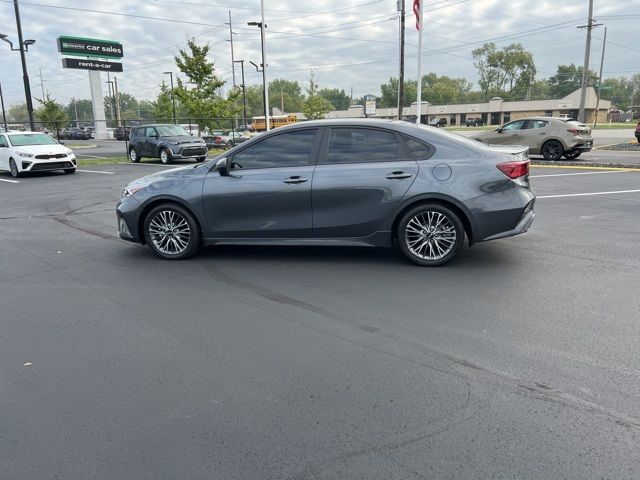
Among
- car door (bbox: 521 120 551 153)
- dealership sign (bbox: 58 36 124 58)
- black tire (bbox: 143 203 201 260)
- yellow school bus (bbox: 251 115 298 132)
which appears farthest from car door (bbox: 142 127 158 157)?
yellow school bus (bbox: 251 115 298 132)

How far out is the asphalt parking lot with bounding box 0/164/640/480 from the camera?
2631 mm

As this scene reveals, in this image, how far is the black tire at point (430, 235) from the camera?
5.72m

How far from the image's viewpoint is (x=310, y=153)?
5.97 metres

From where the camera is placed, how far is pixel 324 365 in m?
3.59

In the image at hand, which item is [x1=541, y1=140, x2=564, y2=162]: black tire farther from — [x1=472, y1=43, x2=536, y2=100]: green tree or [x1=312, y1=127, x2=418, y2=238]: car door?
[x1=472, y1=43, x2=536, y2=100]: green tree

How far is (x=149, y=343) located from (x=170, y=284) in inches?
61.0

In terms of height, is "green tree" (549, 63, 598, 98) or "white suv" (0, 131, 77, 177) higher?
"green tree" (549, 63, 598, 98)

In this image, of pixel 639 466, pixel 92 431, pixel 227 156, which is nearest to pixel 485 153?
pixel 227 156

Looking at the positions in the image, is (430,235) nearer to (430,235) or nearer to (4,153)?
(430,235)

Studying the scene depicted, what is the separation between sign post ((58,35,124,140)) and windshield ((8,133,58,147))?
28.0m

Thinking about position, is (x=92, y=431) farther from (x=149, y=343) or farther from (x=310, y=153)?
(x=310, y=153)

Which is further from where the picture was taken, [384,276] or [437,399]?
[384,276]

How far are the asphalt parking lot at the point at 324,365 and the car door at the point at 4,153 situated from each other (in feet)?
44.2

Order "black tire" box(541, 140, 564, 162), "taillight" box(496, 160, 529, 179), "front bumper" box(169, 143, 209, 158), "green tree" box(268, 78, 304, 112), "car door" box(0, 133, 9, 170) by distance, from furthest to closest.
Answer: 1. "green tree" box(268, 78, 304, 112)
2. "front bumper" box(169, 143, 209, 158)
3. "black tire" box(541, 140, 564, 162)
4. "car door" box(0, 133, 9, 170)
5. "taillight" box(496, 160, 529, 179)
